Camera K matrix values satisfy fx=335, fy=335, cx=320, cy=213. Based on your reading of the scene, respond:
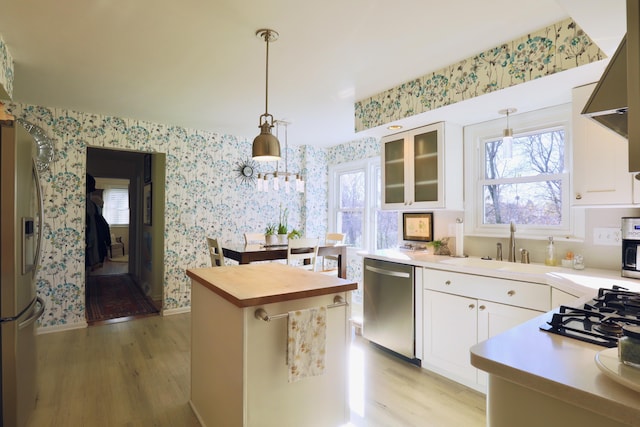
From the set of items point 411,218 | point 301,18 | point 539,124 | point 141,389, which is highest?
point 301,18

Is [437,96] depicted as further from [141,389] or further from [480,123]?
[141,389]

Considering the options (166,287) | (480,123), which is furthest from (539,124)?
(166,287)

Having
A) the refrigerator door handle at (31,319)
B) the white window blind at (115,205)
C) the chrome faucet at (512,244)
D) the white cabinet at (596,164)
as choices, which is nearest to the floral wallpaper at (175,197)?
the refrigerator door handle at (31,319)

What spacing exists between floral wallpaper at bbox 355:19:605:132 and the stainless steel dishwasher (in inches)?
53.4

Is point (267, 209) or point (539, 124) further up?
point (539, 124)

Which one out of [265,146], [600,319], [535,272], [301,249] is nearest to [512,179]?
[535,272]

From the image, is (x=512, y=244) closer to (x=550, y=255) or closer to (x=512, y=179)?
(x=550, y=255)

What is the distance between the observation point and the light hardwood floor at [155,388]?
216cm

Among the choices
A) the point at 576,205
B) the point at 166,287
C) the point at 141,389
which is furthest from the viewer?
the point at 166,287

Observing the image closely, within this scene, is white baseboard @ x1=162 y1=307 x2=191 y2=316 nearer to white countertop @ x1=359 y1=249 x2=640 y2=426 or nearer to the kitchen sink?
the kitchen sink

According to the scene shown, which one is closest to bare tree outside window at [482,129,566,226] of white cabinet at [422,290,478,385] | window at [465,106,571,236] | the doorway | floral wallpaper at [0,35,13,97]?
window at [465,106,571,236]

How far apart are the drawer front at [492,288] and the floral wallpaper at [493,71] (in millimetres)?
1315

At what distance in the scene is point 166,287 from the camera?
4336 millimetres

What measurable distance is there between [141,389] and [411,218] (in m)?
2.88
